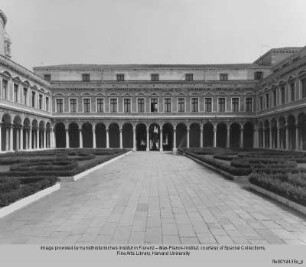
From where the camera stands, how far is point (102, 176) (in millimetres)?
13953

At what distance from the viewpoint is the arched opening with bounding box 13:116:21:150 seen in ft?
97.9

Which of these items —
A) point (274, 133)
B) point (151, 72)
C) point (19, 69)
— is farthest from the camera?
point (151, 72)

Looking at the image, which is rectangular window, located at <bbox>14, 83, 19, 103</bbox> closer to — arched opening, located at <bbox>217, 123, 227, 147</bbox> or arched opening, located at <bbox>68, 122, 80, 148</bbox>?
arched opening, located at <bbox>68, 122, 80, 148</bbox>

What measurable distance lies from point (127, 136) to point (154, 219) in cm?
3700

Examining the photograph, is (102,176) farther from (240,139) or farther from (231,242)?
(240,139)

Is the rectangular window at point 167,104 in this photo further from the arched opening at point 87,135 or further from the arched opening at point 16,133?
the arched opening at point 16,133

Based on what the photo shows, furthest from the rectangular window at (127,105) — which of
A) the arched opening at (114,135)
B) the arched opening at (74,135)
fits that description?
the arched opening at (74,135)

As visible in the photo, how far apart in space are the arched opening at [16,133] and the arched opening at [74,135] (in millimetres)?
12176

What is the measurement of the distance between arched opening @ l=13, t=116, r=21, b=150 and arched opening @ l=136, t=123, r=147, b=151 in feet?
61.9

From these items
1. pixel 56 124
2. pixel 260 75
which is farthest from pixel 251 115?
pixel 56 124

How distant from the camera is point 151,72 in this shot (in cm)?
4447

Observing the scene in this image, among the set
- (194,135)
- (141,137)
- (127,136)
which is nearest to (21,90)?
(127,136)

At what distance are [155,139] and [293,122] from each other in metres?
25.0

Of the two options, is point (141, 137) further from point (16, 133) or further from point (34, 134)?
point (16, 133)
